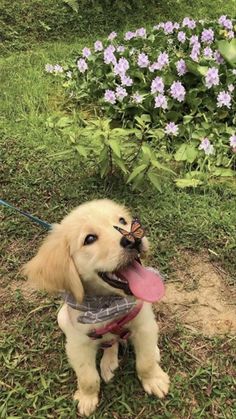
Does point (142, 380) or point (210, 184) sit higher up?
point (210, 184)

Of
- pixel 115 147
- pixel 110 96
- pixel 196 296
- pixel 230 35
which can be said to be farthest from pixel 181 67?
pixel 196 296

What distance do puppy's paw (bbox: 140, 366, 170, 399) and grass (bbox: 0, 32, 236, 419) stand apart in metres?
0.04

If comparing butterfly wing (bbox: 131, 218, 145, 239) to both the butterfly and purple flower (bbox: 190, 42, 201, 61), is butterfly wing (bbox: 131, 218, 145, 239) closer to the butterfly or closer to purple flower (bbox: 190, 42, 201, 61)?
the butterfly

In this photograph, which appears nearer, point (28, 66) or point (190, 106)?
point (190, 106)

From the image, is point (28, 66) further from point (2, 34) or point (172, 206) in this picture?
point (172, 206)

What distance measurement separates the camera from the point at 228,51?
17.8ft

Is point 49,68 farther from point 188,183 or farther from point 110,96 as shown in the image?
point 188,183

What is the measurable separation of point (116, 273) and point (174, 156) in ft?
8.09

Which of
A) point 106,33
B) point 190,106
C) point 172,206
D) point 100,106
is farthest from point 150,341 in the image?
point 106,33

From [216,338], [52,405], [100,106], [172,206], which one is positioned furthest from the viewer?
[100,106]

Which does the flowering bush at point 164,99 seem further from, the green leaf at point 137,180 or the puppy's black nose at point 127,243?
the puppy's black nose at point 127,243

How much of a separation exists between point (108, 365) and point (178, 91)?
113 inches

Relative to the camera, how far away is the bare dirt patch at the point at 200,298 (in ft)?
11.7

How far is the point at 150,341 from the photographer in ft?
9.61
